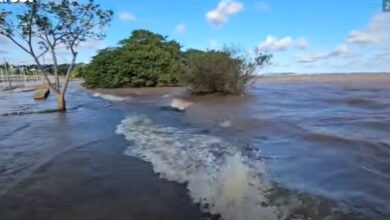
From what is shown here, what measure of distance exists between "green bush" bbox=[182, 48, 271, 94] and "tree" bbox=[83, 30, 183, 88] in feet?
51.2

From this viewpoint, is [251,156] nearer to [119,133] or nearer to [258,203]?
[258,203]

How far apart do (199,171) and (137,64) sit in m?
43.2

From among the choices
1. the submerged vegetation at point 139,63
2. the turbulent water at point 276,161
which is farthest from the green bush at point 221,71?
the turbulent water at point 276,161

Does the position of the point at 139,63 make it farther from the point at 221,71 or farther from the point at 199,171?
the point at 199,171

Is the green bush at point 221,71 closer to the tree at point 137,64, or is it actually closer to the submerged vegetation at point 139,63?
the submerged vegetation at point 139,63

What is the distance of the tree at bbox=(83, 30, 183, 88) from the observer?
166 ft

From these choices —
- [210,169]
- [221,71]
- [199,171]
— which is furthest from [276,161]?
[221,71]

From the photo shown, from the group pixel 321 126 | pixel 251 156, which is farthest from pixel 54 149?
pixel 321 126

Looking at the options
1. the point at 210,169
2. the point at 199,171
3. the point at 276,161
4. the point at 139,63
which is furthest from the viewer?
the point at 139,63

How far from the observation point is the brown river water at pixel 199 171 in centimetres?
599

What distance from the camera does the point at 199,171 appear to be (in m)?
8.18

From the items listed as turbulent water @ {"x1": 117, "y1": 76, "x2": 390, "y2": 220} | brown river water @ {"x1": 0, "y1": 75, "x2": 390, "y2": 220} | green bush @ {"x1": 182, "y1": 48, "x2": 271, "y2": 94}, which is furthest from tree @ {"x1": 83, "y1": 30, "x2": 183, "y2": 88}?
brown river water @ {"x1": 0, "y1": 75, "x2": 390, "y2": 220}

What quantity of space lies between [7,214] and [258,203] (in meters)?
3.44

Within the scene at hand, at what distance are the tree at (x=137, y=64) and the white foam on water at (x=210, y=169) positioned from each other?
122 ft
